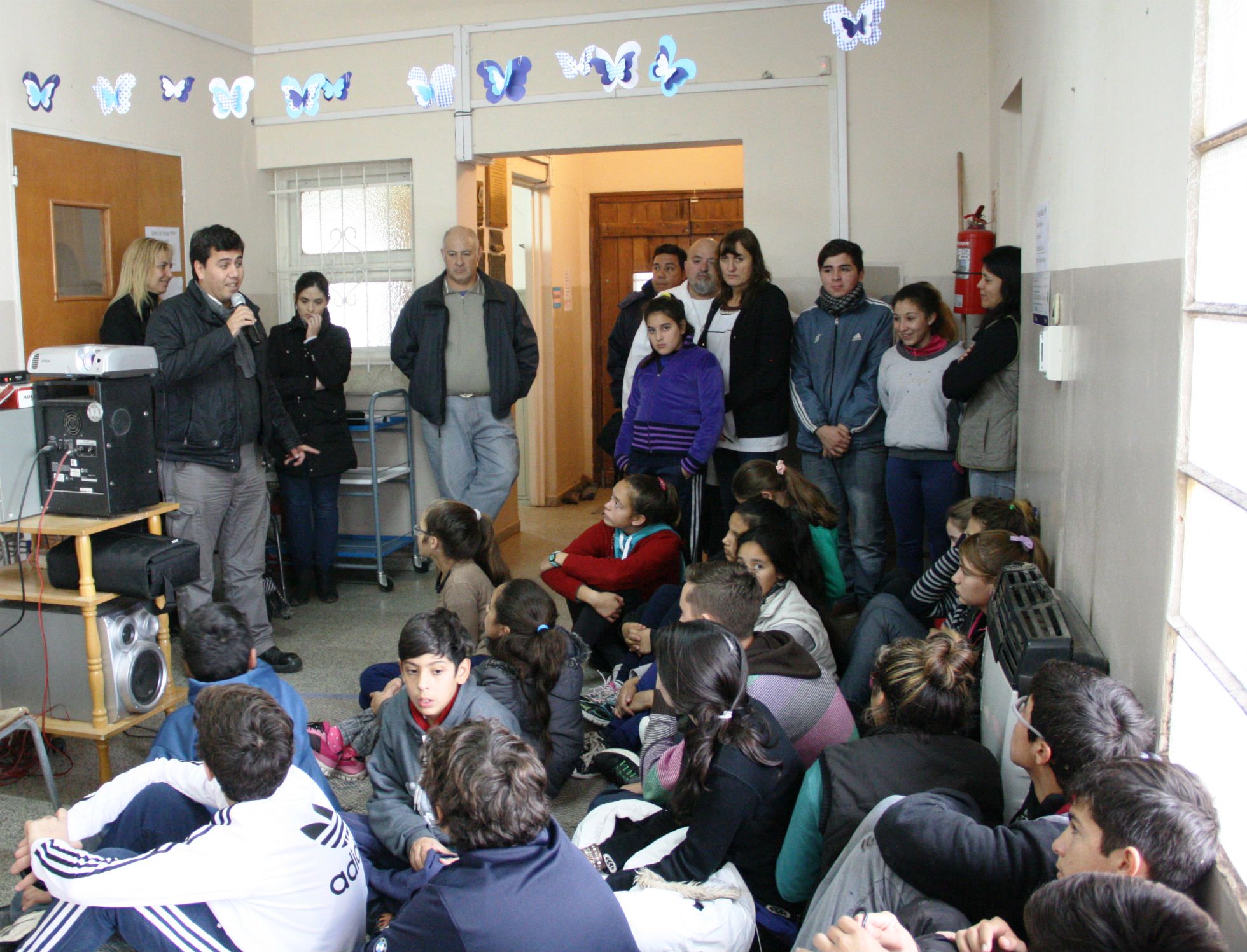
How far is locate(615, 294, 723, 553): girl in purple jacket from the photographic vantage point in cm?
430

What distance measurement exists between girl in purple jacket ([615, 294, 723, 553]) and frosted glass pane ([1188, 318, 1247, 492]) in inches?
110

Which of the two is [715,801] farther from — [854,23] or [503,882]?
[854,23]

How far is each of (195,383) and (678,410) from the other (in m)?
1.78

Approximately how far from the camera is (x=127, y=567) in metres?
3.04

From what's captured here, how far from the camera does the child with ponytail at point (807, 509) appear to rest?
11.6ft

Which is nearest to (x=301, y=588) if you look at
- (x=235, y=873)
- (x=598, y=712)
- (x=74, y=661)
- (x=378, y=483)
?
(x=378, y=483)

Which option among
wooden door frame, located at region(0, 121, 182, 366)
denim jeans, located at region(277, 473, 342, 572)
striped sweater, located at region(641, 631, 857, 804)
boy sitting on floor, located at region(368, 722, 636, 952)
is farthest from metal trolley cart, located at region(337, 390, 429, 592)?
boy sitting on floor, located at region(368, 722, 636, 952)

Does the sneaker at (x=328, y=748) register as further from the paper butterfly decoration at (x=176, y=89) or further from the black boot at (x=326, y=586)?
the paper butterfly decoration at (x=176, y=89)

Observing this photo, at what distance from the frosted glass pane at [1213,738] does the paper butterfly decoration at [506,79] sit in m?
4.10

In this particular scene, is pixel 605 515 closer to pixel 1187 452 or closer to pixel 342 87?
pixel 342 87

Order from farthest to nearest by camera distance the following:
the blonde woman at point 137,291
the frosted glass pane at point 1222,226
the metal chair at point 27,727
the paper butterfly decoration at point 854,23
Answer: the blonde woman at point 137,291, the paper butterfly decoration at point 854,23, the metal chair at point 27,727, the frosted glass pane at point 1222,226

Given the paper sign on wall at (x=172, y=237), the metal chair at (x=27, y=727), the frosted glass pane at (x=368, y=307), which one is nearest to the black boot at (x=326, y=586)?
the frosted glass pane at (x=368, y=307)

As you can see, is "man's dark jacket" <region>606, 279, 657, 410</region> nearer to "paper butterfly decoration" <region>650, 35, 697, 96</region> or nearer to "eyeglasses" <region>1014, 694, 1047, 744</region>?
"paper butterfly decoration" <region>650, 35, 697, 96</region>

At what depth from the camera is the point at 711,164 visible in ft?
23.1
